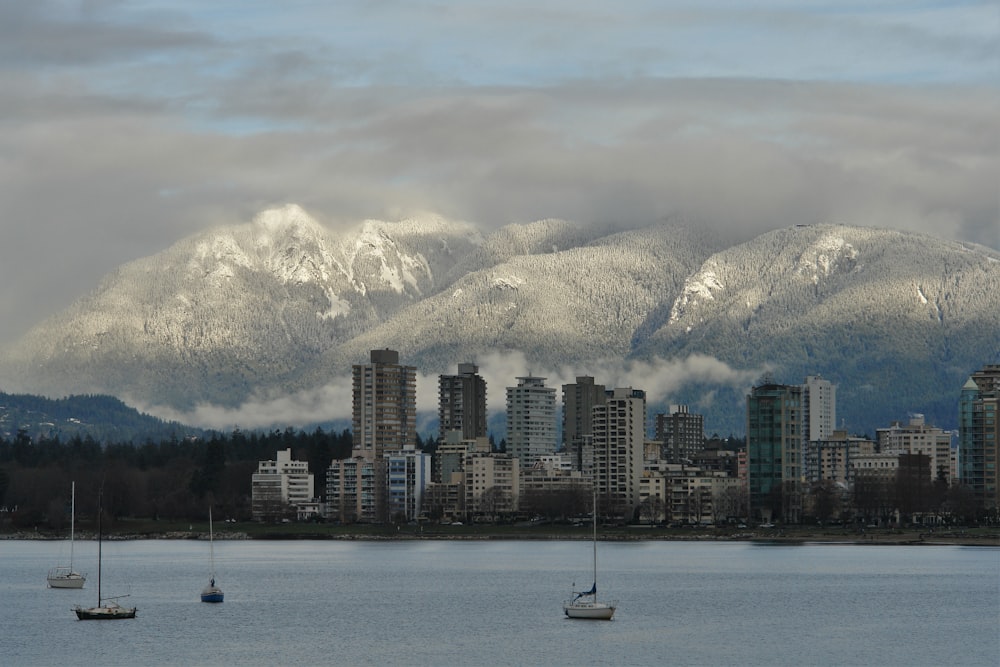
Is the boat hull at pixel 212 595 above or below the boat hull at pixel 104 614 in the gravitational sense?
above

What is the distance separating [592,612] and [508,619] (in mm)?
5881

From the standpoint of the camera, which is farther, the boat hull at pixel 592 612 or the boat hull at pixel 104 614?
the boat hull at pixel 104 614

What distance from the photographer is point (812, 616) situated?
13250cm

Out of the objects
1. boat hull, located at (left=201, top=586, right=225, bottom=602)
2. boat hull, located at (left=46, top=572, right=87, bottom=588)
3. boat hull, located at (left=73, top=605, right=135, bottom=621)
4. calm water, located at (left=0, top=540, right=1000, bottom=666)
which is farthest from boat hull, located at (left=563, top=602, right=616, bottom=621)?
boat hull, located at (left=46, top=572, right=87, bottom=588)

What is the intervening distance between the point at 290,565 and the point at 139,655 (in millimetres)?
92859

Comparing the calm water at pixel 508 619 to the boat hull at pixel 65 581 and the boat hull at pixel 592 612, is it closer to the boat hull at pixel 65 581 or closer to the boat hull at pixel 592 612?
the boat hull at pixel 65 581

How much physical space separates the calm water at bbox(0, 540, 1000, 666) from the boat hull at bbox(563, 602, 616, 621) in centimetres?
156

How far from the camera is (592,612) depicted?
128000 mm

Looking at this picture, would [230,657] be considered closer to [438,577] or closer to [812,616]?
[812,616]

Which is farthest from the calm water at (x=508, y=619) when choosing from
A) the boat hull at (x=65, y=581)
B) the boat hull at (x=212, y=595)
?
the boat hull at (x=212, y=595)

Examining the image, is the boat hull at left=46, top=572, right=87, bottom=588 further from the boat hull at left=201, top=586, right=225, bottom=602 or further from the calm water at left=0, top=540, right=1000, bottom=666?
the boat hull at left=201, top=586, right=225, bottom=602

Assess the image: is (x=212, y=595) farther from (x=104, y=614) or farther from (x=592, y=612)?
(x=592, y=612)

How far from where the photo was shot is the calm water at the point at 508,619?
10756 centimetres

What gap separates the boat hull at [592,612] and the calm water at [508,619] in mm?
1559
